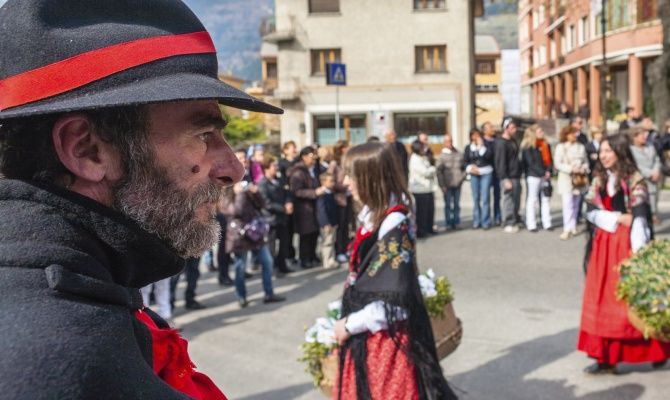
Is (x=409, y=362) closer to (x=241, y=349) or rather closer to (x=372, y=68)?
(x=241, y=349)

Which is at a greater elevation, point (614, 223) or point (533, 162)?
point (533, 162)

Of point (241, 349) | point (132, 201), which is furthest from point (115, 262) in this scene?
point (241, 349)

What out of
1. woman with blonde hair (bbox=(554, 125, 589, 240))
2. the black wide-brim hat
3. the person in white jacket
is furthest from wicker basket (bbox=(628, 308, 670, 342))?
the person in white jacket

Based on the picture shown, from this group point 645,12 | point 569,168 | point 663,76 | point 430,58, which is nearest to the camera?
point 569,168

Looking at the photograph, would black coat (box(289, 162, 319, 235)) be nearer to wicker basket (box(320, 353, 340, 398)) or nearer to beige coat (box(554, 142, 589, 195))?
beige coat (box(554, 142, 589, 195))

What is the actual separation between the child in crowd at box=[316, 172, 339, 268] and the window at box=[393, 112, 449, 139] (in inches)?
776

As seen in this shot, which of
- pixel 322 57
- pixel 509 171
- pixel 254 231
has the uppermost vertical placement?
pixel 322 57

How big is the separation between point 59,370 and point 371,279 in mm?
2790

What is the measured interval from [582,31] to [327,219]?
36.2 m

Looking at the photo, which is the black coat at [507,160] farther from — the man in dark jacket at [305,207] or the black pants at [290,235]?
the black pants at [290,235]

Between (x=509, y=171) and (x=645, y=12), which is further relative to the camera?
(x=645, y=12)

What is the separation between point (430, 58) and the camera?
97.2ft

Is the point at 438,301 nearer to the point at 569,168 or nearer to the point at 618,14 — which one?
the point at 569,168

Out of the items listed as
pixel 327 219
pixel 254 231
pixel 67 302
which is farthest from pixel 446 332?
pixel 327 219
